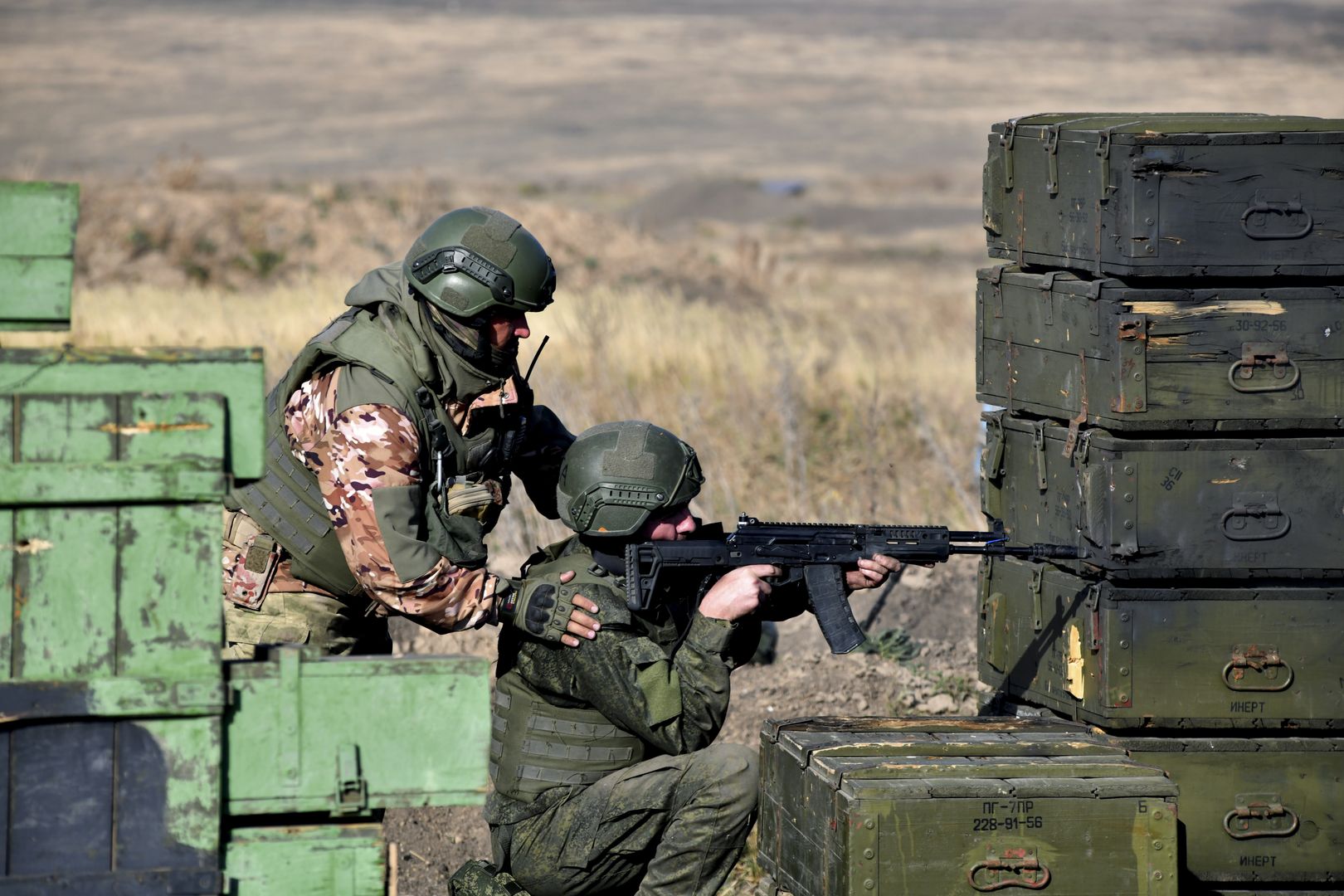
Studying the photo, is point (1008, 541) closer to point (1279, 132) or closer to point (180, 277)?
point (1279, 132)

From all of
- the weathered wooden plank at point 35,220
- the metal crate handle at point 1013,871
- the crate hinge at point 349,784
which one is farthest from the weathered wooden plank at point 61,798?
the metal crate handle at point 1013,871

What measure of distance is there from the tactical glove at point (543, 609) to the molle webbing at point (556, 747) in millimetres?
277

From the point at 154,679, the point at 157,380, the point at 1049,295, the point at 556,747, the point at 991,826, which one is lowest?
the point at 991,826

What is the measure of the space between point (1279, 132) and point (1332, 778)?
6.88 ft

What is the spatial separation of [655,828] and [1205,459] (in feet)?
6.83

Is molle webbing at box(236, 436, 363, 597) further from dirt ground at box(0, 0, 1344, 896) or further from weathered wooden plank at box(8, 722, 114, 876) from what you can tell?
weathered wooden plank at box(8, 722, 114, 876)

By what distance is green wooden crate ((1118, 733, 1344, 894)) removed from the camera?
573 centimetres

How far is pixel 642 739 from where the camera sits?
17.5ft

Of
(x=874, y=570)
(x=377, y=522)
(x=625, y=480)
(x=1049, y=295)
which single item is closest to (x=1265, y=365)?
(x=1049, y=295)

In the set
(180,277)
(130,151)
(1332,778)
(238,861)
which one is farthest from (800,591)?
(130,151)

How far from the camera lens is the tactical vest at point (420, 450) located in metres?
5.52

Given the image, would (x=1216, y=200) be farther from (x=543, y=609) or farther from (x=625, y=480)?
(x=543, y=609)

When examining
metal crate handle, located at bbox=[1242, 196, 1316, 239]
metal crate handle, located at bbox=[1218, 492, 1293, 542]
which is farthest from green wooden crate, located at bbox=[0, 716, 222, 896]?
metal crate handle, located at bbox=[1242, 196, 1316, 239]

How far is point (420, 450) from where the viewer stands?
218 inches
